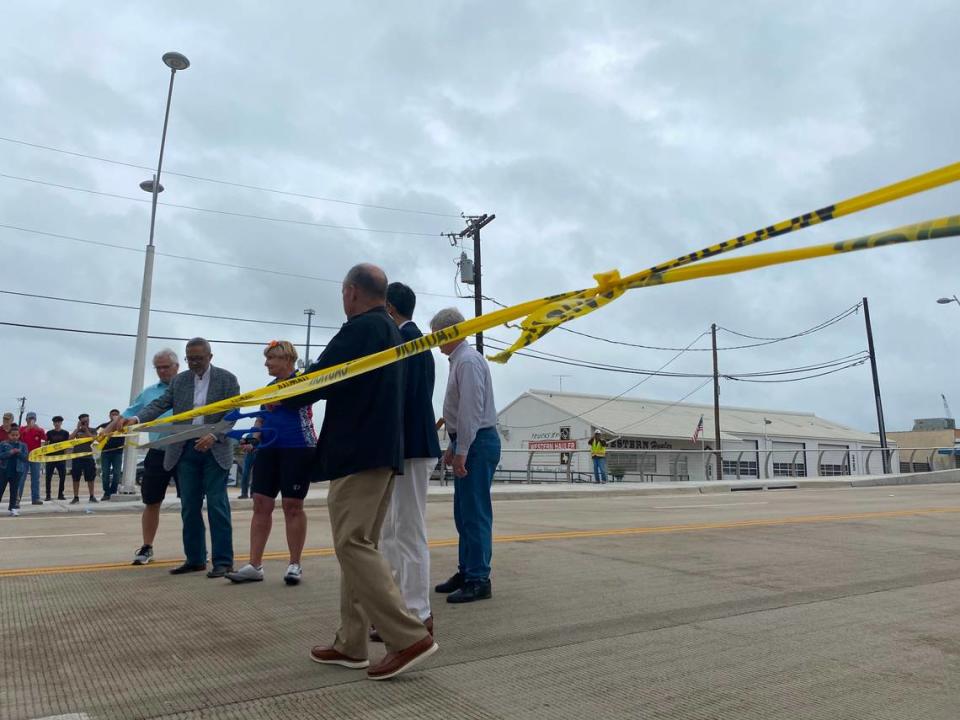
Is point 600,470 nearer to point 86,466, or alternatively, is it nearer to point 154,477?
point 86,466

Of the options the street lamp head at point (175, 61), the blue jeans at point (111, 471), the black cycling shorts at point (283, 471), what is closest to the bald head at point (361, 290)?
the black cycling shorts at point (283, 471)

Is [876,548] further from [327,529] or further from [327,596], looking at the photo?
[327,529]

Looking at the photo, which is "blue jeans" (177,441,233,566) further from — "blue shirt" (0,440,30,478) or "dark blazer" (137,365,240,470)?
"blue shirt" (0,440,30,478)

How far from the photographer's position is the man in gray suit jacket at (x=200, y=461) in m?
5.61

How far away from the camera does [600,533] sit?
27.9ft

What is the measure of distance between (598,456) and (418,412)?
1970 centimetres

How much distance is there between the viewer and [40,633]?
395 centimetres

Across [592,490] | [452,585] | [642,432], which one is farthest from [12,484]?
[642,432]

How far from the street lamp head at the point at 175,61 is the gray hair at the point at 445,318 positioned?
48.3 ft

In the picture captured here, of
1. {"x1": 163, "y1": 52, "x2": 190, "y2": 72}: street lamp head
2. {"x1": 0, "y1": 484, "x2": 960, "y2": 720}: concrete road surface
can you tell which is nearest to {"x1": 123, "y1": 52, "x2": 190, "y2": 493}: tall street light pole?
{"x1": 163, "y1": 52, "x2": 190, "y2": 72}: street lamp head

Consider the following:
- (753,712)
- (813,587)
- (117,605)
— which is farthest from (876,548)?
(117,605)

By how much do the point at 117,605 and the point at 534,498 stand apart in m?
13.5

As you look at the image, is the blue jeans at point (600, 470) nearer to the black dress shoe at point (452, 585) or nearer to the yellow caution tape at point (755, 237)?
the black dress shoe at point (452, 585)

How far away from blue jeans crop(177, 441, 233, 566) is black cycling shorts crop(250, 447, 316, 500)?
519 mm
